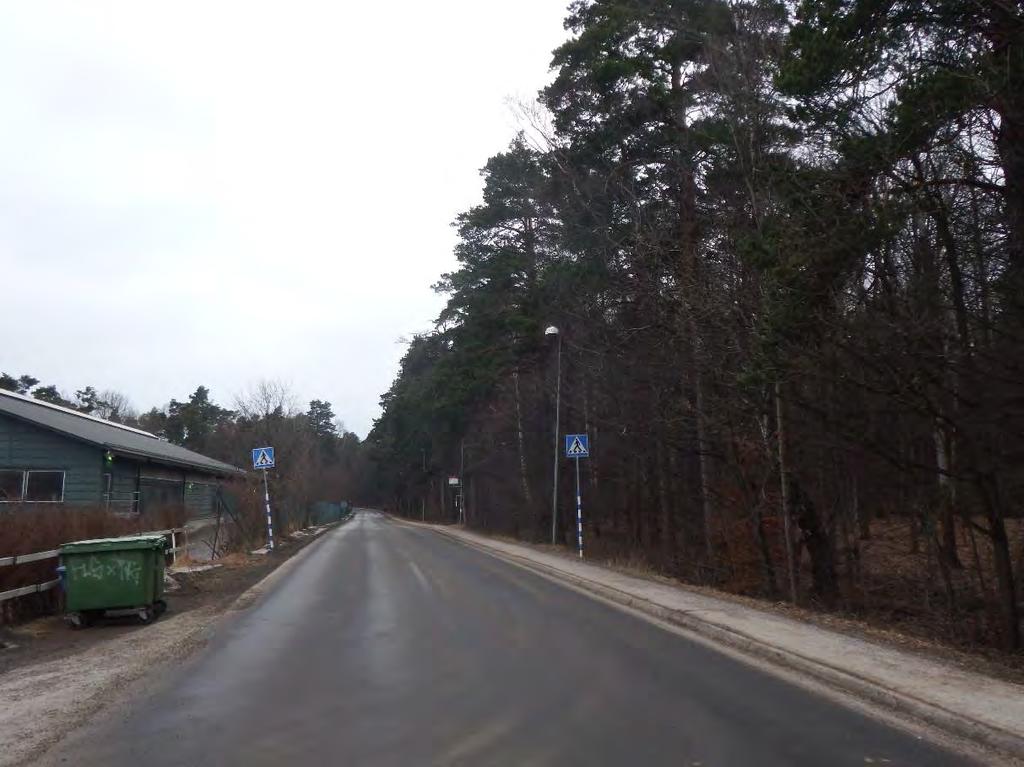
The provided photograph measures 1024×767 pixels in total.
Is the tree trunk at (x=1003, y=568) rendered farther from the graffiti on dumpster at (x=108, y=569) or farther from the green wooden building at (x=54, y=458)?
the green wooden building at (x=54, y=458)

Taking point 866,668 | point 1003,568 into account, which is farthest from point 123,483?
point 866,668

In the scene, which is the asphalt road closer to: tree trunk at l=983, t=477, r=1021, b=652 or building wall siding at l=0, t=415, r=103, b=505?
tree trunk at l=983, t=477, r=1021, b=652

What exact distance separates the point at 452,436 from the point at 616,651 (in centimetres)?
4951

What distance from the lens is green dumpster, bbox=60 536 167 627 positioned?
494 inches

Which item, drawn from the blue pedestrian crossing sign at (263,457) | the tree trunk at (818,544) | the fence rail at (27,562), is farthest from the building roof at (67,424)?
the tree trunk at (818,544)

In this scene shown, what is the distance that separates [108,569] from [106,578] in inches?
5.0

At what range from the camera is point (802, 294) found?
41.8 feet

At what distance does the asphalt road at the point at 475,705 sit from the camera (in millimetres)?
6133

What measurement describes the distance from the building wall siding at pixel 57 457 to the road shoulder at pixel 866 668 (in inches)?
835

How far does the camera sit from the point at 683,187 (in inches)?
833

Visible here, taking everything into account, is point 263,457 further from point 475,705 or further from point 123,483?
point 475,705

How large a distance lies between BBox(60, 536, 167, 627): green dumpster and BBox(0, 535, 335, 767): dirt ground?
0.99 feet

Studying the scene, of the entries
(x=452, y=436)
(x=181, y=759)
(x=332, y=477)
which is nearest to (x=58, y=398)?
(x=332, y=477)

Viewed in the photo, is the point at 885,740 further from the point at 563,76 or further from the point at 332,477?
the point at 332,477
